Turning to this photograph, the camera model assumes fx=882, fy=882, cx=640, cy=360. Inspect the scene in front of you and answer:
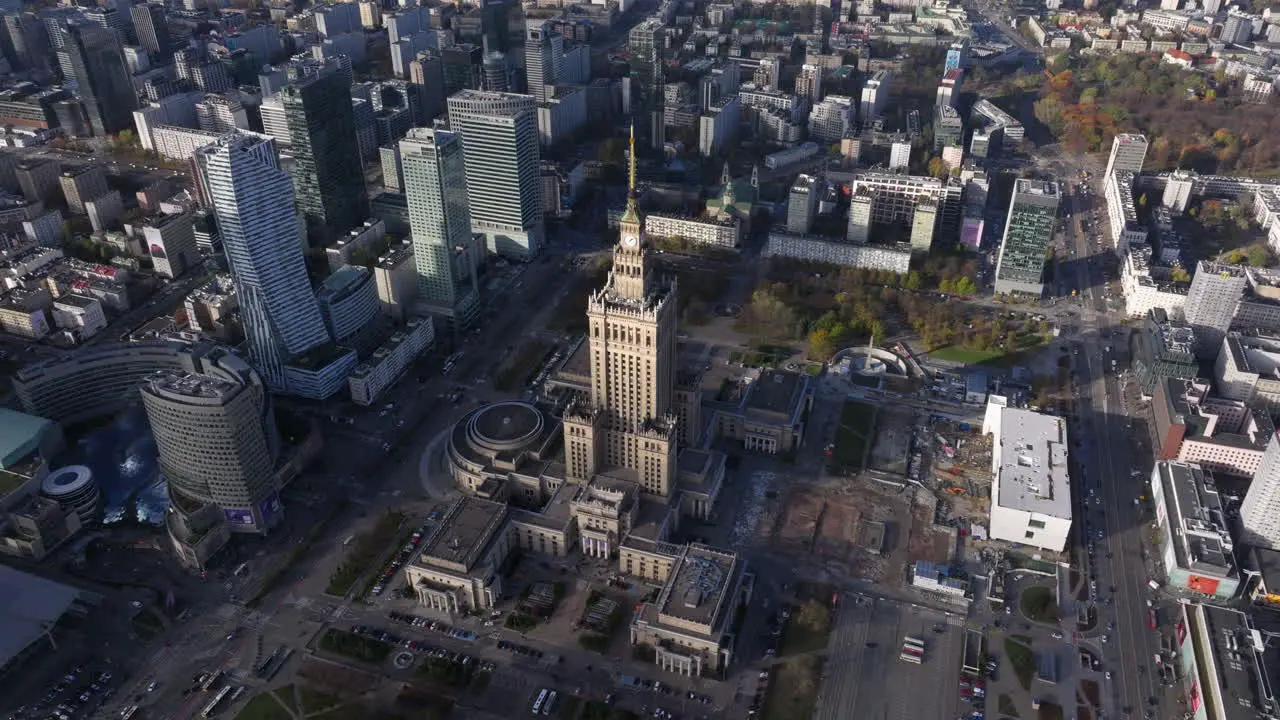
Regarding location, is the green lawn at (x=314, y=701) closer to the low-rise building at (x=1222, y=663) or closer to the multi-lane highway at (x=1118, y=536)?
the multi-lane highway at (x=1118, y=536)

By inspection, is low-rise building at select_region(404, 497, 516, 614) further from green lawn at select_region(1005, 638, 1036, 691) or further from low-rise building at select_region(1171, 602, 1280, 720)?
low-rise building at select_region(1171, 602, 1280, 720)

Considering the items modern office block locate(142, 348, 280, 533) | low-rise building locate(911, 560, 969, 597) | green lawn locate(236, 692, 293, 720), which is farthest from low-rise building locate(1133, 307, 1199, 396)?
modern office block locate(142, 348, 280, 533)

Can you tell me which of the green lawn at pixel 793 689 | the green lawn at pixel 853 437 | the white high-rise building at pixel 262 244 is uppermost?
the white high-rise building at pixel 262 244

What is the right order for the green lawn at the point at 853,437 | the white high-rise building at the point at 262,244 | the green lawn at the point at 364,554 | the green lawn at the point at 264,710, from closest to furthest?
1. the green lawn at the point at 264,710
2. the green lawn at the point at 364,554
3. the white high-rise building at the point at 262,244
4. the green lawn at the point at 853,437

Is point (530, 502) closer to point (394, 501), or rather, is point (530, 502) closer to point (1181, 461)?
point (394, 501)

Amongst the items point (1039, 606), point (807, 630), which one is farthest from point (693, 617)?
point (1039, 606)

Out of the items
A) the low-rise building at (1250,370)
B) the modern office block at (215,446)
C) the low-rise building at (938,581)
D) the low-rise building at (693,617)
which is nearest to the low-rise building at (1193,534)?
the low-rise building at (1250,370)

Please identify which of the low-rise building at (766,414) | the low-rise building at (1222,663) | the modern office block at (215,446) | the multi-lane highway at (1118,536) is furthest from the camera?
the low-rise building at (766,414)
